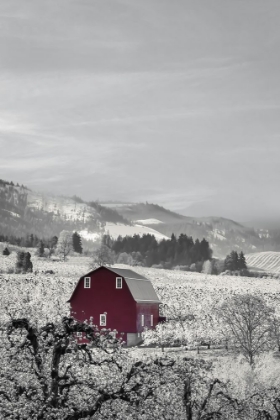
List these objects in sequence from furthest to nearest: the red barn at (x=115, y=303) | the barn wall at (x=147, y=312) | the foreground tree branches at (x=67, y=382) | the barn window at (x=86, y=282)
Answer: the barn window at (x=86, y=282) → the barn wall at (x=147, y=312) → the red barn at (x=115, y=303) → the foreground tree branches at (x=67, y=382)

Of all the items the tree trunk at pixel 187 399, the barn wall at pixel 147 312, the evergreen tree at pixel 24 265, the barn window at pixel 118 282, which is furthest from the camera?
the evergreen tree at pixel 24 265

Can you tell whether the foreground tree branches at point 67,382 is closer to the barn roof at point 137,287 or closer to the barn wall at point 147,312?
Answer: the barn wall at point 147,312

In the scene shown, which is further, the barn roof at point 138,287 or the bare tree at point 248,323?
the barn roof at point 138,287

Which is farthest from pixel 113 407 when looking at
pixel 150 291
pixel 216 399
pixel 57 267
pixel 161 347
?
pixel 57 267

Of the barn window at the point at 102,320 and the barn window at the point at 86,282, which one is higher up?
the barn window at the point at 86,282

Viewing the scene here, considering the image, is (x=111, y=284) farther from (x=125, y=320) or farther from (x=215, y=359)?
(x=215, y=359)

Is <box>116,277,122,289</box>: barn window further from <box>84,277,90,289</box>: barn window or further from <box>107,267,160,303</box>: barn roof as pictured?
<box>84,277,90,289</box>: barn window

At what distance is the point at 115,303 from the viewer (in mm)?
86000

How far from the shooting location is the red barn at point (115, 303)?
84812 mm

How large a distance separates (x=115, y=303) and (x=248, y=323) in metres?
21.9

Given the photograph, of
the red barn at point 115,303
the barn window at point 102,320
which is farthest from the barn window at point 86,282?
the barn window at point 102,320

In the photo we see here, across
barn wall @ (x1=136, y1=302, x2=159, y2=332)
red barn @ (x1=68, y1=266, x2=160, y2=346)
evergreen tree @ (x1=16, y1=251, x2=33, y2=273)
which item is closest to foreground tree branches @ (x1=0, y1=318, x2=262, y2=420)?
red barn @ (x1=68, y1=266, x2=160, y2=346)

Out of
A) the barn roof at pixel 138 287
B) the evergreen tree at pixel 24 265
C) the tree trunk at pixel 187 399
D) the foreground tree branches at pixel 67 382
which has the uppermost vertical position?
the evergreen tree at pixel 24 265

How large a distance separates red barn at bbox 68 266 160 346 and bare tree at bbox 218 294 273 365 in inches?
577
